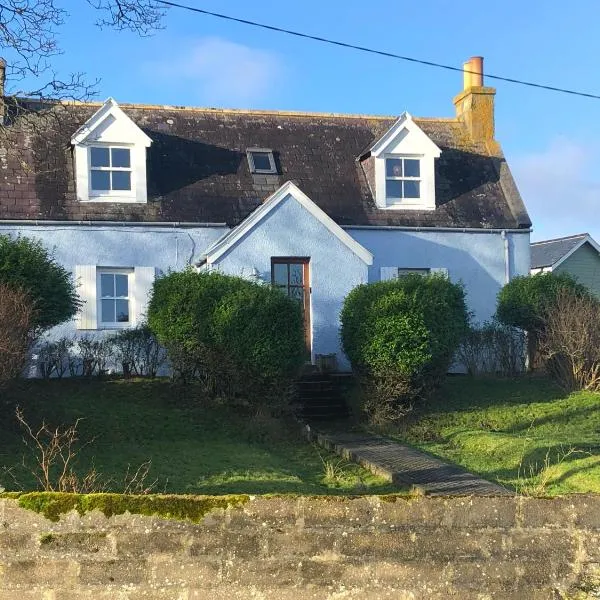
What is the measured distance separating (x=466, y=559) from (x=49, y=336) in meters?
15.4

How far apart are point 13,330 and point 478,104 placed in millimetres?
16414

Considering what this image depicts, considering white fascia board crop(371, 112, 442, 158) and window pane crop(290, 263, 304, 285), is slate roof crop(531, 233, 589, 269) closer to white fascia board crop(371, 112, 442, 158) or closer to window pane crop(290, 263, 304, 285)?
white fascia board crop(371, 112, 442, 158)

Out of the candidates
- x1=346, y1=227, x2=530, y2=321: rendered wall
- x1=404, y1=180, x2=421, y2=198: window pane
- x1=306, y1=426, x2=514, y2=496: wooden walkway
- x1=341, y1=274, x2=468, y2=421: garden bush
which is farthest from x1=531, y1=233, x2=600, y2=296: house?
x1=306, y1=426, x2=514, y2=496: wooden walkway

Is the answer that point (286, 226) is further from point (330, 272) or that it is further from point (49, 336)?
point (49, 336)

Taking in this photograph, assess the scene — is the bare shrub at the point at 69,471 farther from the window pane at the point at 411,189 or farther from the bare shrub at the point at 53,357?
the window pane at the point at 411,189

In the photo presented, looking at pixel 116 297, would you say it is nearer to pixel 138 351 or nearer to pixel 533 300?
pixel 138 351

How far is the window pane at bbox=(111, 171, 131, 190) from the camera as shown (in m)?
20.5

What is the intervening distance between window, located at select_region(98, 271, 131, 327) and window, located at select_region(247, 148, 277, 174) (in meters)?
4.26

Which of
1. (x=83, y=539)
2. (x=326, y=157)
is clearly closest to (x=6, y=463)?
(x=83, y=539)

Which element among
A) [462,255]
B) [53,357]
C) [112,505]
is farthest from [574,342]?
[112,505]

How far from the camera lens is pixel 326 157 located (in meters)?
22.7

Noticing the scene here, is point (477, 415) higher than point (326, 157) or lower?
lower

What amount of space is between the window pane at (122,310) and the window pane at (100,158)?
3.31 m

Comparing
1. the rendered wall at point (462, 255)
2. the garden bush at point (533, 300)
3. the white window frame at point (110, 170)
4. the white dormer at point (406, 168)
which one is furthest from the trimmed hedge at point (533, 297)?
the white window frame at point (110, 170)
